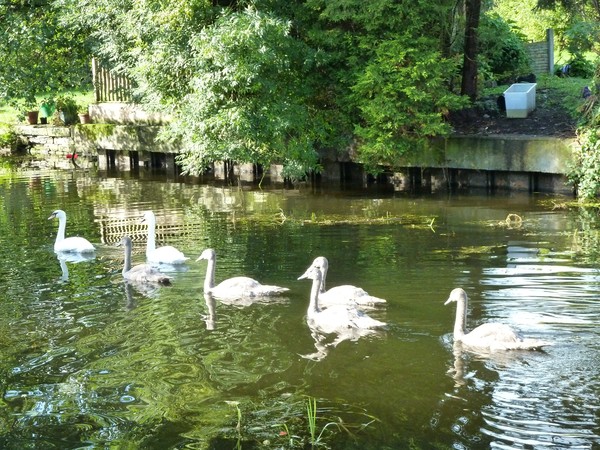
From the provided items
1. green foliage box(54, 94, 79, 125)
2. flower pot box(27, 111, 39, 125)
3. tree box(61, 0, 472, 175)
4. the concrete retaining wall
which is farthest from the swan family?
flower pot box(27, 111, 39, 125)

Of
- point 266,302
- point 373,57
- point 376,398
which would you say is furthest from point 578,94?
point 376,398

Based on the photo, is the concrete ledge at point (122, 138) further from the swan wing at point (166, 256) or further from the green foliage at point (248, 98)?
the swan wing at point (166, 256)

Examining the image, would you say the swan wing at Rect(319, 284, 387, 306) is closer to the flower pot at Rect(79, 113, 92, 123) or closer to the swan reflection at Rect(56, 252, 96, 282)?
the swan reflection at Rect(56, 252, 96, 282)

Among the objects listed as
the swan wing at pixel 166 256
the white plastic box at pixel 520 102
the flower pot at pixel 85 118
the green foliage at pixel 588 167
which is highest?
the flower pot at pixel 85 118

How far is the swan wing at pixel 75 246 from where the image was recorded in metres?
17.4

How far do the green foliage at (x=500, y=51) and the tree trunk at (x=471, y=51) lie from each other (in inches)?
23.3

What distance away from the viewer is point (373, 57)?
961 inches

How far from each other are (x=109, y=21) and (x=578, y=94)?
42.9 ft

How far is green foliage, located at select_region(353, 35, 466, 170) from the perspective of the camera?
936 inches

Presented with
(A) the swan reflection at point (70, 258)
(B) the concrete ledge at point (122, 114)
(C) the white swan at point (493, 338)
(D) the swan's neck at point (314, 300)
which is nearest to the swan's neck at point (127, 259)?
(A) the swan reflection at point (70, 258)

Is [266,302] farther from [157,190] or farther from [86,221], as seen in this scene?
[157,190]

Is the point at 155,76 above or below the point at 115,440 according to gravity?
above

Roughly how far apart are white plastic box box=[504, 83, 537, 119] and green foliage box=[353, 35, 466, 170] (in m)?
1.61

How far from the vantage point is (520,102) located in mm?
25406
